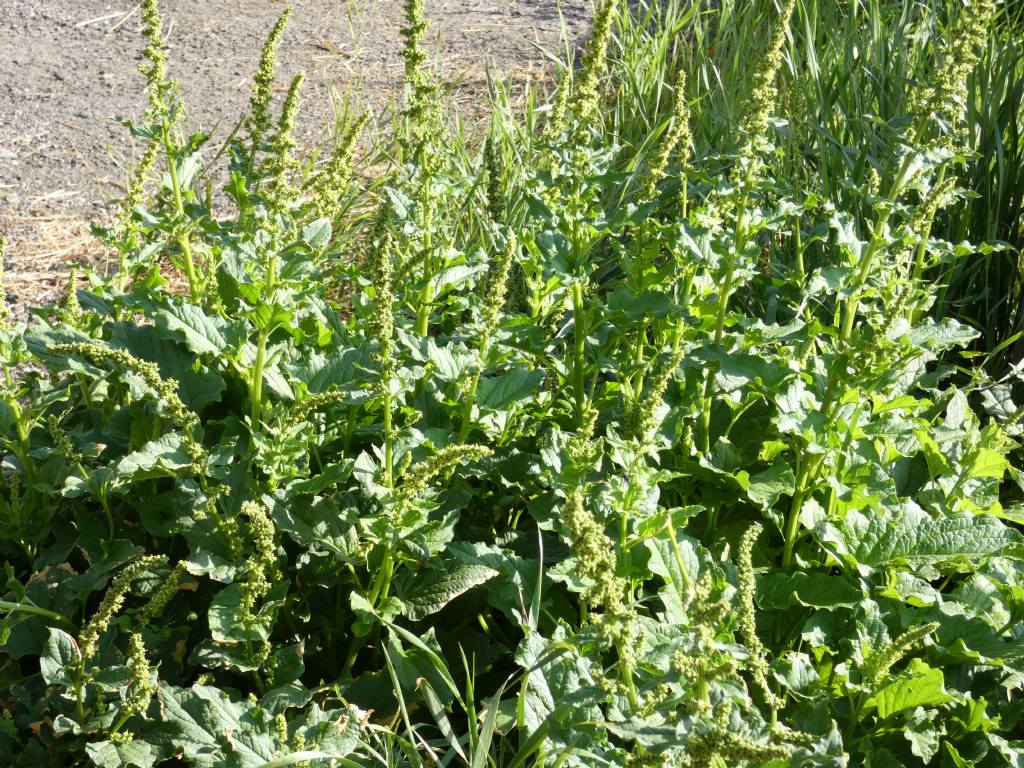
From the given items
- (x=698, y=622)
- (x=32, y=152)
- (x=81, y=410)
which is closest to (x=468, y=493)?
(x=698, y=622)

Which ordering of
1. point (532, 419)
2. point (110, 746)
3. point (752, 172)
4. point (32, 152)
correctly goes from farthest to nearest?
point (32, 152), point (532, 419), point (752, 172), point (110, 746)

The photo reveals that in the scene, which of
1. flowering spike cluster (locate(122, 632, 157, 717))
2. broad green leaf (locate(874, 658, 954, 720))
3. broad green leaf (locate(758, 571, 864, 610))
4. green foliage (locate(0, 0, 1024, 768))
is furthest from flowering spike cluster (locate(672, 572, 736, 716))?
flowering spike cluster (locate(122, 632, 157, 717))

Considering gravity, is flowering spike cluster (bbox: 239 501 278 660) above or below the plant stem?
below

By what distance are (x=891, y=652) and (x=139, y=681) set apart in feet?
4.32

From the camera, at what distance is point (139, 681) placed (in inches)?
74.9

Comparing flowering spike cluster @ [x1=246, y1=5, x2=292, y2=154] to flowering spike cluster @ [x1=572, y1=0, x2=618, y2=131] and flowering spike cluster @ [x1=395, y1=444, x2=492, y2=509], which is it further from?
flowering spike cluster @ [x1=395, y1=444, x2=492, y2=509]

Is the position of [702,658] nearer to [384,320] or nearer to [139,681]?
[384,320]

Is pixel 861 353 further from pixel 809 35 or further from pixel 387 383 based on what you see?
pixel 809 35

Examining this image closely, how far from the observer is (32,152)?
4.95m

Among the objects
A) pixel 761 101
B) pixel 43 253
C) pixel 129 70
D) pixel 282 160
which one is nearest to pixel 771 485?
pixel 761 101

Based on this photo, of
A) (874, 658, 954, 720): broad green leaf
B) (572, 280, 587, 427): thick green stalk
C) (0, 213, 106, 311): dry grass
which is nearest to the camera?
(874, 658, 954, 720): broad green leaf

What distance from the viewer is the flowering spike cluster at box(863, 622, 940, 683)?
1.73 m

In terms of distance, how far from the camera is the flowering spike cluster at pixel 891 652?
1.73 m

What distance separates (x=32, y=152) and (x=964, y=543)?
437 cm
